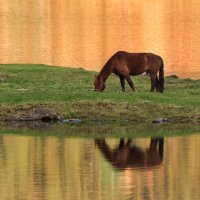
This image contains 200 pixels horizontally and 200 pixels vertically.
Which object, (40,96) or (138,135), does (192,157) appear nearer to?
(138,135)

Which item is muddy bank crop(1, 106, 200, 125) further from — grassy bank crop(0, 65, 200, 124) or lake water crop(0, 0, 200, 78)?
lake water crop(0, 0, 200, 78)

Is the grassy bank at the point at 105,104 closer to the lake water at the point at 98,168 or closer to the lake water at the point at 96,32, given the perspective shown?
the lake water at the point at 98,168

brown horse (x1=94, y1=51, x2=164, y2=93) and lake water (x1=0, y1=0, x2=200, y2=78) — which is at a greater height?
brown horse (x1=94, y1=51, x2=164, y2=93)

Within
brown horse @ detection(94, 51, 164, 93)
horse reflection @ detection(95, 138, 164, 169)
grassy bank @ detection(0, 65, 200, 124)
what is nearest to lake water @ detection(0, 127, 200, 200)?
horse reflection @ detection(95, 138, 164, 169)

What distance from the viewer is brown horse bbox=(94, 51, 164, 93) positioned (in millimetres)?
35781

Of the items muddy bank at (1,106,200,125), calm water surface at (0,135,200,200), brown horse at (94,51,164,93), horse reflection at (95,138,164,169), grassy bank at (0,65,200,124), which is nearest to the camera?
calm water surface at (0,135,200,200)

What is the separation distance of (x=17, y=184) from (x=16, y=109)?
12057 mm

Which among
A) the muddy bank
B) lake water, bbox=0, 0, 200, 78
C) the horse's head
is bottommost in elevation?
lake water, bbox=0, 0, 200, 78

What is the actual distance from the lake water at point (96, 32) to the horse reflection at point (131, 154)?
35.3 metres

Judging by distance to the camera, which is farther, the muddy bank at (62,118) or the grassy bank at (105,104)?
the grassy bank at (105,104)

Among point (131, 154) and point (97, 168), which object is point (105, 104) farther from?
point (97, 168)

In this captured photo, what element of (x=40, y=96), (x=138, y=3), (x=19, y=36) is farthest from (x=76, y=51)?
(x=138, y=3)

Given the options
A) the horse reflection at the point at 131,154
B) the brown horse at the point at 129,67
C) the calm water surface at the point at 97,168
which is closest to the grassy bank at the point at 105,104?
the brown horse at the point at 129,67

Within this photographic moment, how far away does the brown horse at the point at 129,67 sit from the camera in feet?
117
